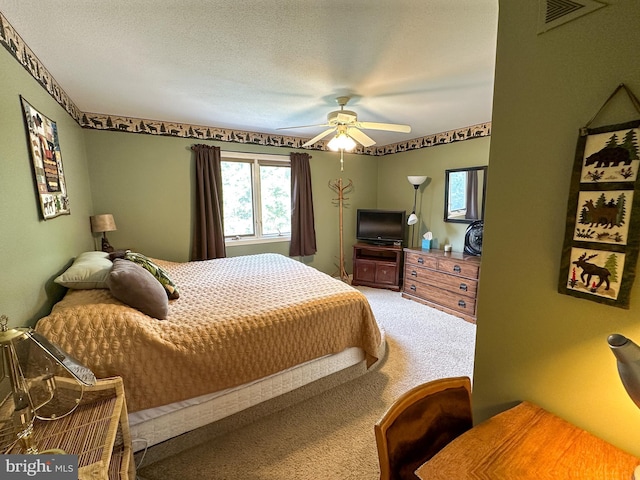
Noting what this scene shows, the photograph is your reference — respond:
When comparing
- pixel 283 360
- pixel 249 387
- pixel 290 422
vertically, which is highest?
pixel 283 360

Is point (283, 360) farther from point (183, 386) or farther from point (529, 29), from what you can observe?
point (529, 29)

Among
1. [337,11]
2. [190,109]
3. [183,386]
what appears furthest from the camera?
[190,109]

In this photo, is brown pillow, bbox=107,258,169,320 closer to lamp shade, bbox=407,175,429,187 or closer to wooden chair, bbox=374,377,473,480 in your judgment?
wooden chair, bbox=374,377,473,480

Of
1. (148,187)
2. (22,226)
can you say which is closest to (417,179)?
(148,187)

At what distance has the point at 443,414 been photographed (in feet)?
3.36

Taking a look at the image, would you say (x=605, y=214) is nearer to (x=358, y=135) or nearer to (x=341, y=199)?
(x=358, y=135)

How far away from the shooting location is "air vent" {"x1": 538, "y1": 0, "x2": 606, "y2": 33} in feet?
2.63

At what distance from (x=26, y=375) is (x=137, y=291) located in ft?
2.70

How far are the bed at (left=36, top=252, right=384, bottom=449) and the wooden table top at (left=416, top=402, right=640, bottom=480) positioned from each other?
1.23m

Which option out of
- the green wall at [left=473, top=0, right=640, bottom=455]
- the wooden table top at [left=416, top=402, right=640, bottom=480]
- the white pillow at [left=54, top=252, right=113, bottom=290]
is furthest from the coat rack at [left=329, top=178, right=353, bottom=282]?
the wooden table top at [left=416, top=402, right=640, bottom=480]

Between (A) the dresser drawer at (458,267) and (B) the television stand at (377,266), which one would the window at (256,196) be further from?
(A) the dresser drawer at (458,267)

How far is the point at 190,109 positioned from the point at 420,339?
3419mm

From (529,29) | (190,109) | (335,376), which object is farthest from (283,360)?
(190,109)

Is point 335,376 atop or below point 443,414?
below
